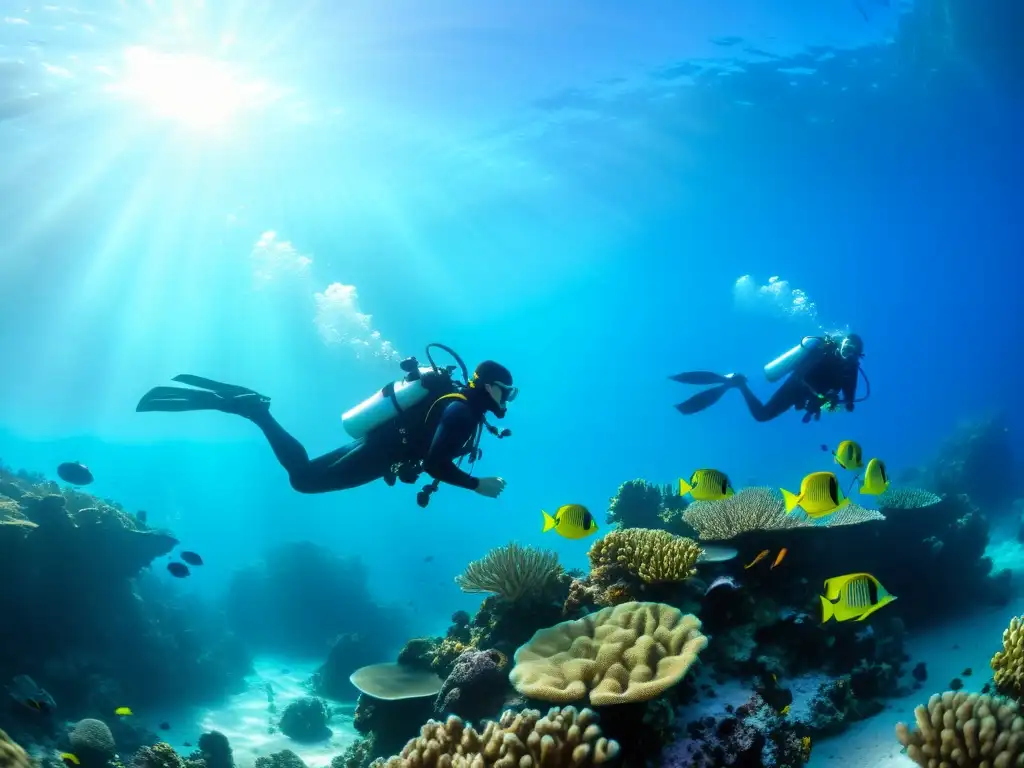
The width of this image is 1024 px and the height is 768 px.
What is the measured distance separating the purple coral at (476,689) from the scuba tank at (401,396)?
3305 millimetres

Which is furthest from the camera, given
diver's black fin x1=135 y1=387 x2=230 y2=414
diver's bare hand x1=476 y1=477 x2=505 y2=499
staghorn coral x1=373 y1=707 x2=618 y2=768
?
diver's black fin x1=135 y1=387 x2=230 y2=414

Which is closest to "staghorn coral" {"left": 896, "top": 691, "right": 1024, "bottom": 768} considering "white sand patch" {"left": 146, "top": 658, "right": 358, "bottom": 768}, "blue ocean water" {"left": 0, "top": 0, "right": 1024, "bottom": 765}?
"white sand patch" {"left": 146, "top": 658, "right": 358, "bottom": 768}

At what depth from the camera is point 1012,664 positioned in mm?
4055

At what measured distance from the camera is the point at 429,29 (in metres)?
25.5

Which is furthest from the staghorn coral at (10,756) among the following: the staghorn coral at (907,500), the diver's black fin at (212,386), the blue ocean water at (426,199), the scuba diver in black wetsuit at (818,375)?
the blue ocean water at (426,199)

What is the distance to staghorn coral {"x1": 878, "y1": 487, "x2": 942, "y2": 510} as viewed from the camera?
346 inches

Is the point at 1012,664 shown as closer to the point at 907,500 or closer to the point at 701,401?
the point at 907,500

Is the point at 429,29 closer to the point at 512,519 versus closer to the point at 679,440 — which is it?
the point at 512,519

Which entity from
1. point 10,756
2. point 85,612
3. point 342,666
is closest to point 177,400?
point 10,756

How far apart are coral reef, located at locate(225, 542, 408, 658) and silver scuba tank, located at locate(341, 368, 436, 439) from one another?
1893 centimetres

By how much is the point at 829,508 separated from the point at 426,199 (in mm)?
41485

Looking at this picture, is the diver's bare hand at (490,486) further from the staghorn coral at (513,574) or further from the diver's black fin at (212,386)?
the diver's black fin at (212,386)

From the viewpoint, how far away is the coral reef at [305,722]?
1377 cm

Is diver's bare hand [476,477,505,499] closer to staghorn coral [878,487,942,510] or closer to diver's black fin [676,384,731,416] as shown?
diver's black fin [676,384,731,416]
